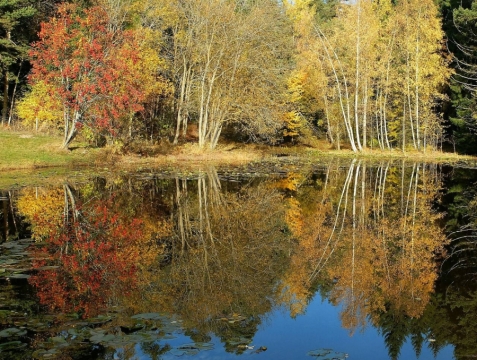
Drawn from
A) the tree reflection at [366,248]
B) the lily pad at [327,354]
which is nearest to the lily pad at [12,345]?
the lily pad at [327,354]

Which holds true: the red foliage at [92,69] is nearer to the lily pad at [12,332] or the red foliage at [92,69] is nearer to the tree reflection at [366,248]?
the tree reflection at [366,248]

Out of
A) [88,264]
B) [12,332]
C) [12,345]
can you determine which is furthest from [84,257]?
[12,345]

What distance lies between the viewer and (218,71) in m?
33.3

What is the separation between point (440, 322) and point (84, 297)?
5.15m

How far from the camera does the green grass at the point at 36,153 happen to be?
24141mm

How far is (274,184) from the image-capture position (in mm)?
20938

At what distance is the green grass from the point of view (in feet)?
79.2

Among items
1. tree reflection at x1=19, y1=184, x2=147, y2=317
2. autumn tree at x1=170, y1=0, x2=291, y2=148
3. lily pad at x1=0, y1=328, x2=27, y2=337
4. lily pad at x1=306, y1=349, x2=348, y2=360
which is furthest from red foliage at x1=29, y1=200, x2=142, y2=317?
autumn tree at x1=170, y1=0, x2=291, y2=148

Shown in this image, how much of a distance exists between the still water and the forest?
12.0m

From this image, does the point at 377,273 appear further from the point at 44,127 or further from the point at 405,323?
the point at 44,127

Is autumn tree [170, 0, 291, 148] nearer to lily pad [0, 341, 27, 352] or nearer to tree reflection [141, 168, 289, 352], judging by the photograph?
tree reflection [141, 168, 289, 352]

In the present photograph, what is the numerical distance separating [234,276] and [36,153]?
20247mm

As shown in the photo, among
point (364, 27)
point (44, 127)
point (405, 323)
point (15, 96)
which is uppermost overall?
point (364, 27)

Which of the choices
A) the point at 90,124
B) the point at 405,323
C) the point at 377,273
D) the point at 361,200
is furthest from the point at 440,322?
the point at 90,124
